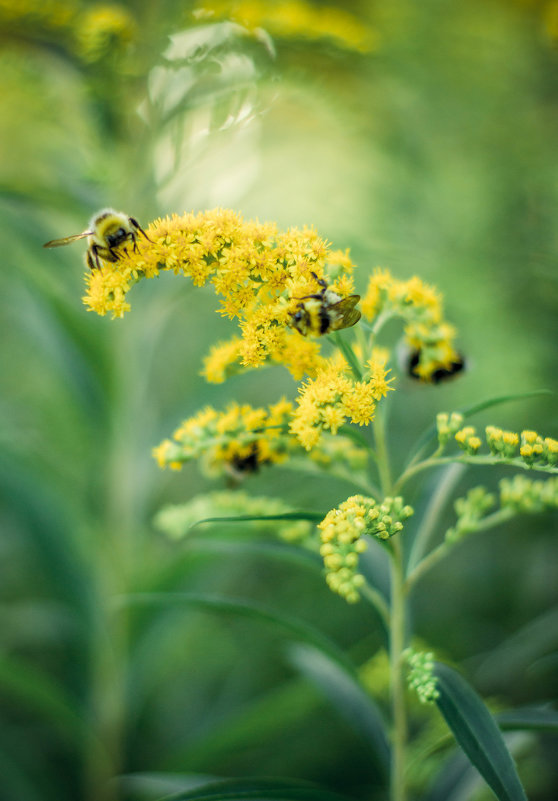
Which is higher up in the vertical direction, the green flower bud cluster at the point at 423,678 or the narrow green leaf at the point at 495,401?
the narrow green leaf at the point at 495,401

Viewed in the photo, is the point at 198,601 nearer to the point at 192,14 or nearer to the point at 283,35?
the point at 192,14

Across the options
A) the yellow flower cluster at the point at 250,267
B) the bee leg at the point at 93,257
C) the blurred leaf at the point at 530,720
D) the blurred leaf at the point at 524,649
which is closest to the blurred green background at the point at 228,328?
the blurred leaf at the point at 524,649

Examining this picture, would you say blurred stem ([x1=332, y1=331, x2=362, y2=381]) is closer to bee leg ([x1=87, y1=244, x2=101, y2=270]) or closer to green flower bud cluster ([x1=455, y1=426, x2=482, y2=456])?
green flower bud cluster ([x1=455, y1=426, x2=482, y2=456])

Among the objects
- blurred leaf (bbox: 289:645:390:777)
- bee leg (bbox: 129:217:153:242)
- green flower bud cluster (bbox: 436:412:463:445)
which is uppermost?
bee leg (bbox: 129:217:153:242)

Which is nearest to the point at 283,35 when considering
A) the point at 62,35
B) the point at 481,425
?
the point at 62,35

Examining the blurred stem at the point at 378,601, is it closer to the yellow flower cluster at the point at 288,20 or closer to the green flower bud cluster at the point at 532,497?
the green flower bud cluster at the point at 532,497

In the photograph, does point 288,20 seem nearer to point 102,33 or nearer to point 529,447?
point 102,33

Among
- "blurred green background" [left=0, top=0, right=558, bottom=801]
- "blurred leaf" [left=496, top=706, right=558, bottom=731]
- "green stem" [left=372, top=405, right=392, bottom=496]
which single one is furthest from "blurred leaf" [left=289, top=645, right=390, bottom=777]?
"green stem" [left=372, top=405, right=392, bottom=496]
